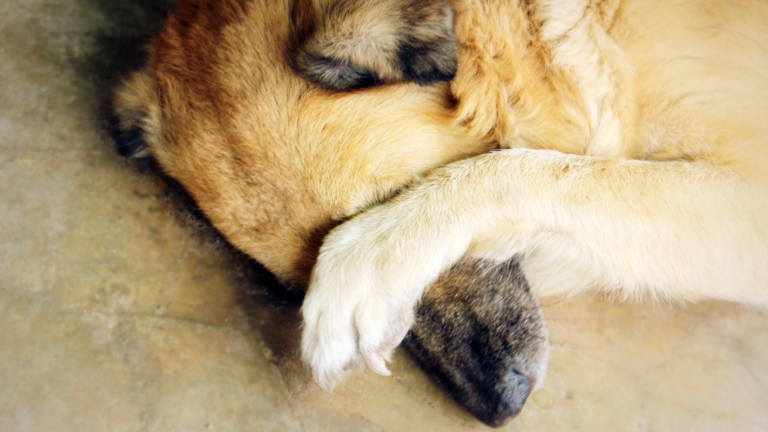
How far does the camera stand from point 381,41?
1.39 meters

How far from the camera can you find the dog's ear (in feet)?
4.49

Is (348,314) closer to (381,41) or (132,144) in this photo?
(381,41)

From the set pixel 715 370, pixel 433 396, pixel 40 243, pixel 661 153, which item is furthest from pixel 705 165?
pixel 40 243

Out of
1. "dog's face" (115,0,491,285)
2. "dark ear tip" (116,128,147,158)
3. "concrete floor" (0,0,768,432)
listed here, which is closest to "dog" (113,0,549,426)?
"dog's face" (115,0,491,285)

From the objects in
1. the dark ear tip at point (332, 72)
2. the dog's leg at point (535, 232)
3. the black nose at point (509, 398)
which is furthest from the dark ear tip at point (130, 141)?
the black nose at point (509, 398)

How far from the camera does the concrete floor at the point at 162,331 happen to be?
1973 millimetres

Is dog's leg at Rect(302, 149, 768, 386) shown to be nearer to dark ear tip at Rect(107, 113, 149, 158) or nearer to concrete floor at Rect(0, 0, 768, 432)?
concrete floor at Rect(0, 0, 768, 432)

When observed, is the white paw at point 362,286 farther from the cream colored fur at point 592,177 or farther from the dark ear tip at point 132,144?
the dark ear tip at point 132,144

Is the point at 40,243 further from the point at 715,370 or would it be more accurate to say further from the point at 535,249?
the point at 715,370

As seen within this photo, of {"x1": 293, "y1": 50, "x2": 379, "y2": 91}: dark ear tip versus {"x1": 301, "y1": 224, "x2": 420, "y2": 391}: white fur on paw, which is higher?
A: {"x1": 293, "y1": 50, "x2": 379, "y2": 91}: dark ear tip

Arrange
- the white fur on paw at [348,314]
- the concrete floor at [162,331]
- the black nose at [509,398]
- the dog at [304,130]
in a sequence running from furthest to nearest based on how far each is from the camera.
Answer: the concrete floor at [162,331]
the black nose at [509,398]
the white fur on paw at [348,314]
the dog at [304,130]

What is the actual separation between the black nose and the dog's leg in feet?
1.56

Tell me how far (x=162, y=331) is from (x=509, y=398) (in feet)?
5.07

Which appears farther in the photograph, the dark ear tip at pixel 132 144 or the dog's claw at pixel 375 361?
the dark ear tip at pixel 132 144
